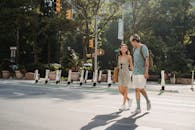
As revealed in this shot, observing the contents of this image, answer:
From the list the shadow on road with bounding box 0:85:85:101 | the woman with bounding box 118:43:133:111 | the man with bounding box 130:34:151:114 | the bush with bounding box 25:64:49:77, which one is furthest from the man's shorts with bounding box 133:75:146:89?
the bush with bounding box 25:64:49:77

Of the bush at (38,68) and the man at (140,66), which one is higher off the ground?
the bush at (38,68)

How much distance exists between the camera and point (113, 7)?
127 feet

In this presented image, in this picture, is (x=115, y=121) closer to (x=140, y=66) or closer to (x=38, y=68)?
(x=140, y=66)

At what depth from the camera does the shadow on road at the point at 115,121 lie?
7.36 metres

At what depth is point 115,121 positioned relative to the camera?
8.05 meters

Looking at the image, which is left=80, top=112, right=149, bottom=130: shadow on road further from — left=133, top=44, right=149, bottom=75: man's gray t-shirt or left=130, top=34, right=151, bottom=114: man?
left=133, top=44, right=149, bottom=75: man's gray t-shirt

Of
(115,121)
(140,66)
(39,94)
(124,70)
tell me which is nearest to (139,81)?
(140,66)

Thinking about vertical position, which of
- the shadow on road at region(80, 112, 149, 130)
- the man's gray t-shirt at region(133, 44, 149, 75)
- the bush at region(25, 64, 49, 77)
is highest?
the bush at region(25, 64, 49, 77)

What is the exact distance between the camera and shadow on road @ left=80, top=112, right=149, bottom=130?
7355 millimetres

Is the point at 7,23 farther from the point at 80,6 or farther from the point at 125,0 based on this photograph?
the point at 125,0

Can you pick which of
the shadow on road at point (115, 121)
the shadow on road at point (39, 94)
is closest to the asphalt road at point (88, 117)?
the shadow on road at point (115, 121)

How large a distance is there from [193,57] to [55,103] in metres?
51.8

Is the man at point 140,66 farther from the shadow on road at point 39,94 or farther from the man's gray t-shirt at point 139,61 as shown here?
the shadow on road at point 39,94

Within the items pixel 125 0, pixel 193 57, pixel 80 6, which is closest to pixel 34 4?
pixel 80 6
